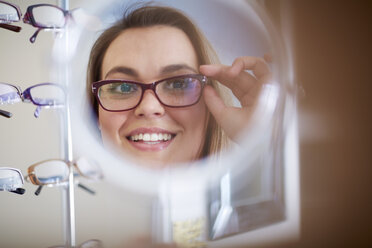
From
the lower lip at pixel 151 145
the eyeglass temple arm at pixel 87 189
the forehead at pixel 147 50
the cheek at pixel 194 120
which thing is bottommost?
the eyeglass temple arm at pixel 87 189

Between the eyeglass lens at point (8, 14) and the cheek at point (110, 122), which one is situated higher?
the eyeglass lens at point (8, 14)

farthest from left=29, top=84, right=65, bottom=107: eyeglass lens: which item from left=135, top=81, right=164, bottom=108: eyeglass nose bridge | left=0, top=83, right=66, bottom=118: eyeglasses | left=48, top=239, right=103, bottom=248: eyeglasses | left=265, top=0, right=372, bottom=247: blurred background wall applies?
left=265, top=0, right=372, bottom=247: blurred background wall

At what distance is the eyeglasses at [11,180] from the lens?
0.76 metres

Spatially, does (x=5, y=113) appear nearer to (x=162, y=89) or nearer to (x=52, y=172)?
(x=52, y=172)

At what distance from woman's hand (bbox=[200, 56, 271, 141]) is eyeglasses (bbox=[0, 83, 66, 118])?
0.38 m

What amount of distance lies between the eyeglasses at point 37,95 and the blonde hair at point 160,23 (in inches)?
3.1

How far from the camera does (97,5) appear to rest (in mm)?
827

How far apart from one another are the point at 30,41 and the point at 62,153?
296 millimetres

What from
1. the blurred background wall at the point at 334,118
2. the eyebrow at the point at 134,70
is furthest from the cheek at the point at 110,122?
the blurred background wall at the point at 334,118

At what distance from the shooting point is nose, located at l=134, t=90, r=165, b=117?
31.1 inches

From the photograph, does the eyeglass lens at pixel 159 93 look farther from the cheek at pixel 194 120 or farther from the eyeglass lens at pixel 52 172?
the eyeglass lens at pixel 52 172

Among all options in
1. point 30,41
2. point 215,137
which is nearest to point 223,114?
point 215,137

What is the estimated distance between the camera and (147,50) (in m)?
0.80

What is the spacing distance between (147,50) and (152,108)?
0.15 metres
